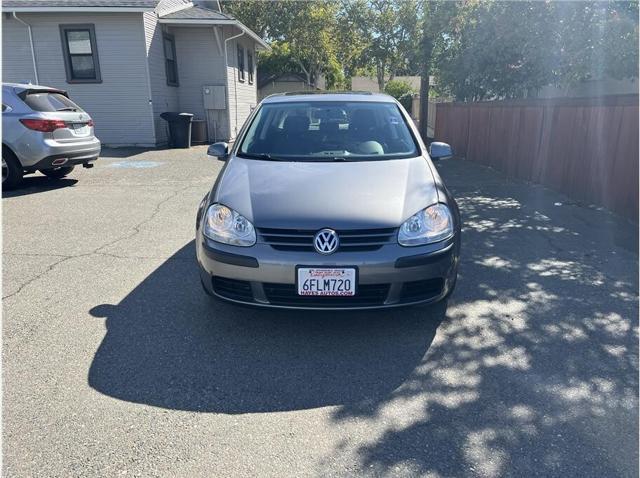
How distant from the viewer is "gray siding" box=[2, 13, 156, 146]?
13.1m

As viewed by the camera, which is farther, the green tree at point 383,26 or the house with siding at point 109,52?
the green tree at point 383,26

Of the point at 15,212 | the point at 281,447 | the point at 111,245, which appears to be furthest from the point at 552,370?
the point at 15,212

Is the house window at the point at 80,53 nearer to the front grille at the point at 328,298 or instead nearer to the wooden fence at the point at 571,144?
the wooden fence at the point at 571,144

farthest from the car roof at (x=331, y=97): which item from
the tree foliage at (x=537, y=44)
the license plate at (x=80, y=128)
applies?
the tree foliage at (x=537, y=44)

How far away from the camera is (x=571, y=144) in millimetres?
7547

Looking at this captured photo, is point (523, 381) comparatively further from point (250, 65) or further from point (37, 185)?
point (250, 65)

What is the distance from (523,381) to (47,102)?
7937 mm

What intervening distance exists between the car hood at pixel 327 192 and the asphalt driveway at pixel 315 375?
2.71 feet

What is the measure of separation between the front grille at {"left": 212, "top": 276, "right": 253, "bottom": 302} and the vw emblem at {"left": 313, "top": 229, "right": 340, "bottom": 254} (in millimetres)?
523

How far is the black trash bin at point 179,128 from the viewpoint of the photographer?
1375 centimetres

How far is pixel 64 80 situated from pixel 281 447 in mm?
14565

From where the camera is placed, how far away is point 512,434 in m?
2.33

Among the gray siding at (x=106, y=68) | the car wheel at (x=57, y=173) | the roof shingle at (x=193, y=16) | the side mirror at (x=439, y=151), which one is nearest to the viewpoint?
the side mirror at (x=439, y=151)

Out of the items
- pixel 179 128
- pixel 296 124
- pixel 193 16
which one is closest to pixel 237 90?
pixel 193 16
